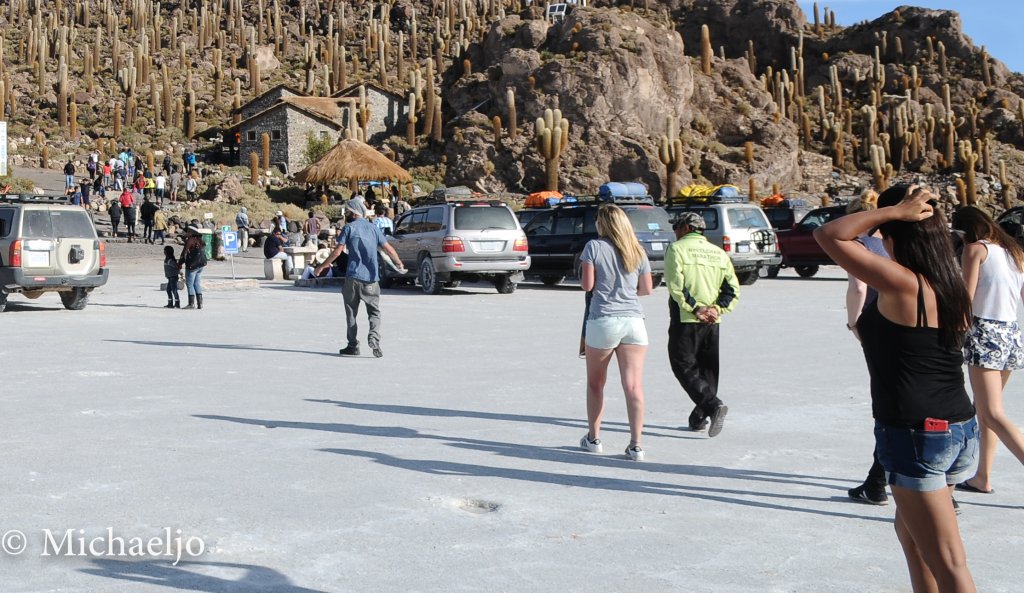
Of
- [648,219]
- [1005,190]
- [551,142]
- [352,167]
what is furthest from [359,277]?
[1005,190]

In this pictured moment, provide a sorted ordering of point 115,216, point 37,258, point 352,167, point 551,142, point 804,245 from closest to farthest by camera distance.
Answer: point 37,258 → point 804,245 → point 115,216 → point 352,167 → point 551,142

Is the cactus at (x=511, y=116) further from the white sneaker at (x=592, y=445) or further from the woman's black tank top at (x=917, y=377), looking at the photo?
the woman's black tank top at (x=917, y=377)

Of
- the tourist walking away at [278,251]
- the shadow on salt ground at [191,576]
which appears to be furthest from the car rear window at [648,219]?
the shadow on salt ground at [191,576]

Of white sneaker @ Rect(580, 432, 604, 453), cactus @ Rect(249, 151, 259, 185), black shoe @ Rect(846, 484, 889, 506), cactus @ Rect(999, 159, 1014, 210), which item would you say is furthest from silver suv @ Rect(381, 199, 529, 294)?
cactus @ Rect(999, 159, 1014, 210)

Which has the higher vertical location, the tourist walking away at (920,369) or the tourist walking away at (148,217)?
the tourist walking away at (148,217)

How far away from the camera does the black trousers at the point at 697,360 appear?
8180mm

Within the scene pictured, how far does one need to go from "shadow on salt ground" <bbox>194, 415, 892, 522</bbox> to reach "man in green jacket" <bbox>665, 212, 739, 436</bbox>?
Answer: 1150mm

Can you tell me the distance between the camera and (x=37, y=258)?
692 inches

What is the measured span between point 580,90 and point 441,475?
55.5m

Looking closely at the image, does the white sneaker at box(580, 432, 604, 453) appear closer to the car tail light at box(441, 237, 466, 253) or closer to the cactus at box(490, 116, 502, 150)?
the car tail light at box(441, 237, 466, 253)

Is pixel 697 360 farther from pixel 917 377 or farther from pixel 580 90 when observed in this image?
pixel 580 90

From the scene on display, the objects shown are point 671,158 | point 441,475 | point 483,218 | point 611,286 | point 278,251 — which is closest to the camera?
point 441,475

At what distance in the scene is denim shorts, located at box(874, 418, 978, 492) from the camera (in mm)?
3869

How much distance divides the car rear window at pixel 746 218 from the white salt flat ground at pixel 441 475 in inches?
447
